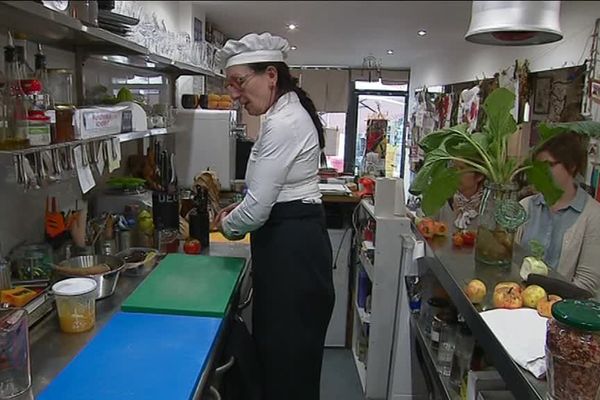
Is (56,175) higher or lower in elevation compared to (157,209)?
higher

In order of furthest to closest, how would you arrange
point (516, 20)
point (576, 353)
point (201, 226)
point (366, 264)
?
point (366, 264), point (201, 226), point (576, 353), point (516, 20)

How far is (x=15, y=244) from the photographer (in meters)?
1.37

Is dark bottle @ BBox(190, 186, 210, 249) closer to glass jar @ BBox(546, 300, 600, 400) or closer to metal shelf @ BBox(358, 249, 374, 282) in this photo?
metal shelf @ BBox(358, 249, 374, 282)

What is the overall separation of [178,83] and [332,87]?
440 centimetres

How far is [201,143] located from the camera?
2723mm

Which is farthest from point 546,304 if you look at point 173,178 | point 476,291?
point 173,178

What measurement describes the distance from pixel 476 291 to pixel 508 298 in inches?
3.8

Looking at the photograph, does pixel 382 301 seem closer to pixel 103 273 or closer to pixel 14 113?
pixel 103 273

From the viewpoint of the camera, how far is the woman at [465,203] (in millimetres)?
1439

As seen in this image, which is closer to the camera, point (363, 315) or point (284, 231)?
point (284, 231)

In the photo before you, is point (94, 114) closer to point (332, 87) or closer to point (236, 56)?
point (236, 56)

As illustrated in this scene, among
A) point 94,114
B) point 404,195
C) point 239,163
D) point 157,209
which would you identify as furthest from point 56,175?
point 239,163

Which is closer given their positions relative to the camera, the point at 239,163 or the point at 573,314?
the point at 573,314

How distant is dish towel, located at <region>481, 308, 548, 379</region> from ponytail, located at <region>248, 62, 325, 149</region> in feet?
2.66
